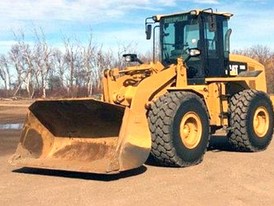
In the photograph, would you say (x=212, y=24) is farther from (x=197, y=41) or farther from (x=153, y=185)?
(x=153, y=185)

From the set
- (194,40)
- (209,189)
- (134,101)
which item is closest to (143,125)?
(134,101)

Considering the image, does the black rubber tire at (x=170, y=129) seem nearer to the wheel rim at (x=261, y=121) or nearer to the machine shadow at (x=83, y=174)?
the machine shadow at (x=83, y=174)

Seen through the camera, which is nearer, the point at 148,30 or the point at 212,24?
the point at 212,24

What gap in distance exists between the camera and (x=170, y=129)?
834cm

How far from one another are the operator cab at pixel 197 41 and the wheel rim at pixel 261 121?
1076 mm

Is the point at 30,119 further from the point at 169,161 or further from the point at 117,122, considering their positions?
the point at 169,161

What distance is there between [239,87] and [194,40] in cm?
155

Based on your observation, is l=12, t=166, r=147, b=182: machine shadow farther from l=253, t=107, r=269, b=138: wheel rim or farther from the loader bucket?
l=253, t=107, r=269, b=138: wheel rim

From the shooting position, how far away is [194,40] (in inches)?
401

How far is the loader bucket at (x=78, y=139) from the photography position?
25.3 ft

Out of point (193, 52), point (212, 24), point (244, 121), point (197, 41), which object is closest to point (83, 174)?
point (193, 52)

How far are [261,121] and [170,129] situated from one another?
3.19m

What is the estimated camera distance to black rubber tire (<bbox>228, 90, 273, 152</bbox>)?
10.0m

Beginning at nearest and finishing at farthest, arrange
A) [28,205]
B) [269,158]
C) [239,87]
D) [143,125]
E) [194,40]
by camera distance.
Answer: [28,205], [143,125], [269,158], [194,40], [239,87]
